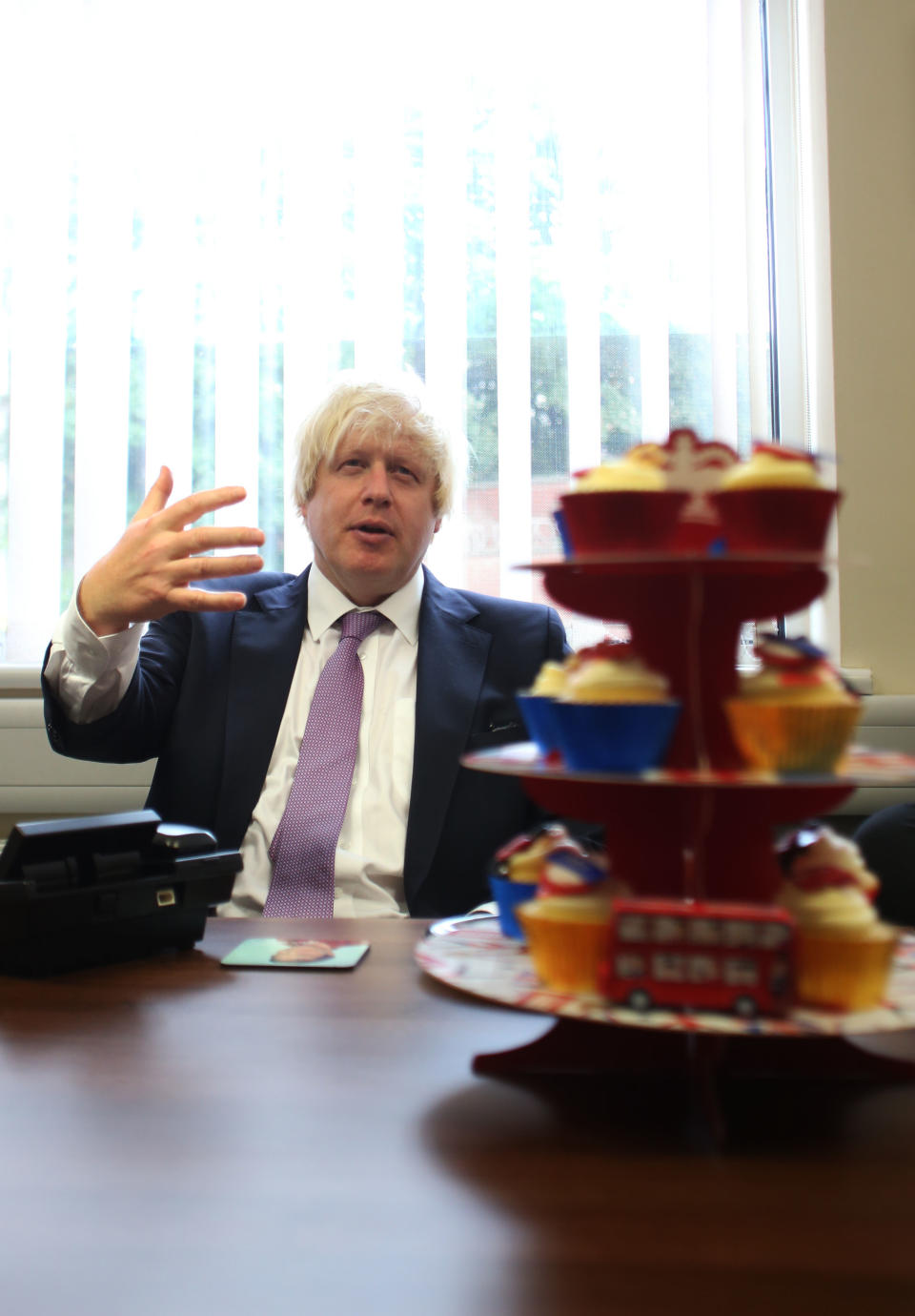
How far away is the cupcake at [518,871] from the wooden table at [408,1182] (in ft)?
0.24

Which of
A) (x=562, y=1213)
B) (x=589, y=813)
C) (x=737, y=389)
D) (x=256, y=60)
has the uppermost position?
(x=256, y=60)

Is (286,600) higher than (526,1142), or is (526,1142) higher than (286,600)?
(286,600)

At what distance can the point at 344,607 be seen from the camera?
1.71 metres

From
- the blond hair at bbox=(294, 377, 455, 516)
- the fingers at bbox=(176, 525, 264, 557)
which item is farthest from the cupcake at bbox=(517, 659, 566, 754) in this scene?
the blond hair at bbox=(294, 377, 455, 516)

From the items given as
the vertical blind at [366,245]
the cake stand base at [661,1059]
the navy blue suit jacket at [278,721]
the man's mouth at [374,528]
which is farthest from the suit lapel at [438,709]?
the cake stand base at [661,1059]

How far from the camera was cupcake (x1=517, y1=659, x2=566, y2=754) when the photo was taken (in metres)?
0.60

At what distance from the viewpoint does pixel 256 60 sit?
7.84 feet

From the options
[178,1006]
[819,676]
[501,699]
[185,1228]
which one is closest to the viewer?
[185,1228]

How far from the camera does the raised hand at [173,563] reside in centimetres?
116

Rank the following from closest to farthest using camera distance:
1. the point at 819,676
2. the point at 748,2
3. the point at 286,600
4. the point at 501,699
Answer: the point at 819,676 < the point at 501,699 < the point at 286,600 < the point at 748,2

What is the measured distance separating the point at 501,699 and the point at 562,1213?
3.81 feet

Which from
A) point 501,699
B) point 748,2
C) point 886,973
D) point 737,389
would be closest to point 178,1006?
point 886,973

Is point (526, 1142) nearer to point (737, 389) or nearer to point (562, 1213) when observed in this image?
point (562, 1213)

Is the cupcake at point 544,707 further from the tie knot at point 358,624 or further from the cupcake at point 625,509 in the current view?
the tie knot at point 358,624
